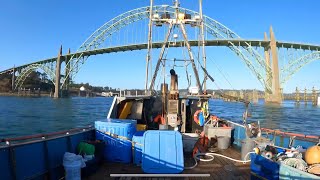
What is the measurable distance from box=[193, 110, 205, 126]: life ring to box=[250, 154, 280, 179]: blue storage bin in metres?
5.30

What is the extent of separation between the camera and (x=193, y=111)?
13586 millimetres

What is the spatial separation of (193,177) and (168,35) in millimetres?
7868

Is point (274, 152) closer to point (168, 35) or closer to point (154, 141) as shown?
point (154, 141)

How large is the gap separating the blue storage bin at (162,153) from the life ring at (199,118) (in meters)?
4.59

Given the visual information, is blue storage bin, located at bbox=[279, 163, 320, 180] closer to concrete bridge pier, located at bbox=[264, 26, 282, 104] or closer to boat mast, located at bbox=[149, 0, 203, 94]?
boat mast, located at bbox=[149, 0, 203, 94]

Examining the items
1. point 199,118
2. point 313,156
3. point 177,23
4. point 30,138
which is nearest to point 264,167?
point 313,156

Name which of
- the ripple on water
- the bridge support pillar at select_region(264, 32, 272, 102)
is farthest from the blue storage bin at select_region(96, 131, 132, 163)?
the bridge support pillar at select_region(264, 32, 272, 102)

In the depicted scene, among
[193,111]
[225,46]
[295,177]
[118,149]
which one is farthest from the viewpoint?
[225,46]

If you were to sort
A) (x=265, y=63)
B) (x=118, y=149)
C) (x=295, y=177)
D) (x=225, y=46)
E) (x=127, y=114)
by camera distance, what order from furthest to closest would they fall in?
(x=225, y=46)
(x=265, y=63)
(x=127, y=114)
(x=118, y=149)
(x=295, y=177)

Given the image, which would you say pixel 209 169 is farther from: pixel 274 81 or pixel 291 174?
pixel 274 81

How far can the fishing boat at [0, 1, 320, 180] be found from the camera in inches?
251

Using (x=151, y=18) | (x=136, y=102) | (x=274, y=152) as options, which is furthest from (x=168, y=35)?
(x=274, y=152)

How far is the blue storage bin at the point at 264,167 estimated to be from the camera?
641cm

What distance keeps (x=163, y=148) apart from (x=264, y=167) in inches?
94.1
